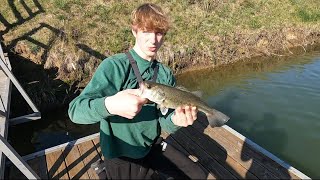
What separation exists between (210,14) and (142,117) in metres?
14.9

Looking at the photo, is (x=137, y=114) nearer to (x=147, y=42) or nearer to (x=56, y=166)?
(x=147, y=42)

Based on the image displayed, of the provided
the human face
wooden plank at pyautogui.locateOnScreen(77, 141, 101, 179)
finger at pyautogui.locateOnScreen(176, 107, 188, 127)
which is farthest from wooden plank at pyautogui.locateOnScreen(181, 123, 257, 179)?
the human face

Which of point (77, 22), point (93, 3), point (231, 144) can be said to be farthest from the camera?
point (93, 3)

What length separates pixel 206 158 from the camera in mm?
6109

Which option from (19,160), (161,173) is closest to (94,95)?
(161,173)

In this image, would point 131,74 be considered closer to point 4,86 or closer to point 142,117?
point 142,117

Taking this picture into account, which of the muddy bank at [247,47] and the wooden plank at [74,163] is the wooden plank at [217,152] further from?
the muddy bank at [247,47]

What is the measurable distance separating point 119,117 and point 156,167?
3.38ft

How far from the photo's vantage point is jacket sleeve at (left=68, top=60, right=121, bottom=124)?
3.12 metres

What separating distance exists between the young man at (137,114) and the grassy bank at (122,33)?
8000mm

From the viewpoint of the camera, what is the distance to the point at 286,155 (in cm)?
828

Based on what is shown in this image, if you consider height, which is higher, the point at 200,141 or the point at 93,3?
the point at 93,3

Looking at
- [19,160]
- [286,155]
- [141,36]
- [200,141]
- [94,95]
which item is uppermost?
[141,36]

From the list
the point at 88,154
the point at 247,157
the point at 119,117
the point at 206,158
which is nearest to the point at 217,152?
the point at 206,158
